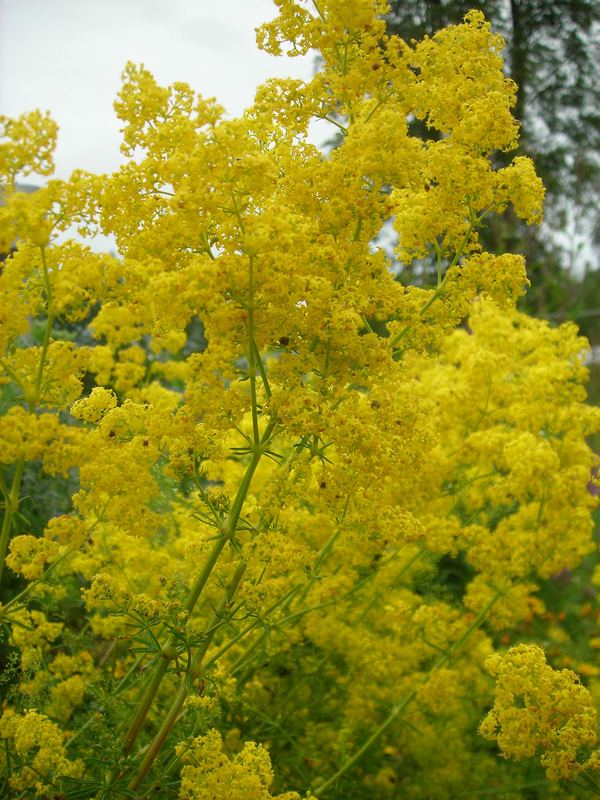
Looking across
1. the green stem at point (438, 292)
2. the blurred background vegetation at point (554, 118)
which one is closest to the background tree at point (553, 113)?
the blurred background vegetation at point (554, 118)

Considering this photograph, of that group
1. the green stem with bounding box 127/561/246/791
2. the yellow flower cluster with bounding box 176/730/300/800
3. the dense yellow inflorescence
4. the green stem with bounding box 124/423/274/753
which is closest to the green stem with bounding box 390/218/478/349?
the dense yellow inflorescence

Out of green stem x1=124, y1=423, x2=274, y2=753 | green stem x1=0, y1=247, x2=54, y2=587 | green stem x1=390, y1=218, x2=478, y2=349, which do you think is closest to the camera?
green stem x1=0, y1=247, x2=54, y2=587

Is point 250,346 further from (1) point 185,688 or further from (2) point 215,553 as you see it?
(1) point 185,688

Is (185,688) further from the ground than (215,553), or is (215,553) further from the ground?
(215,553)

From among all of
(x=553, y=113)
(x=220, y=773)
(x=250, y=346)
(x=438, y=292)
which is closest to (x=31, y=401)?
(x=250, y=346)

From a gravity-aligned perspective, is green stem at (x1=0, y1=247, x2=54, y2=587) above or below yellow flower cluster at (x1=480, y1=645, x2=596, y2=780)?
above

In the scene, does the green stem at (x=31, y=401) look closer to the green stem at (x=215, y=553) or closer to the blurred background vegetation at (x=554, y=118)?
the green stem at (x=215, y=553)

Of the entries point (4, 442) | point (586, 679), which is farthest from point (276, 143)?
point (586, 679)

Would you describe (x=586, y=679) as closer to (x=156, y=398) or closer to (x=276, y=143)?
(x=156, y=398)

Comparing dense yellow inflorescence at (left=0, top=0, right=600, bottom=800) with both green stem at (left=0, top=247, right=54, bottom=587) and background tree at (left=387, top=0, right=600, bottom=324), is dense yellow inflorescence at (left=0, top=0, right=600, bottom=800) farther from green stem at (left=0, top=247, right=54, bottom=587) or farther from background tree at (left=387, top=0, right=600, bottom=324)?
background tree at (left=387, top=0, right=600, bottom=324)

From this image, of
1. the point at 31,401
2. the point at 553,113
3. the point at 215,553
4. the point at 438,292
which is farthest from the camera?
the point at 553,113

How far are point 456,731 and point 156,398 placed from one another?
7.31 ft

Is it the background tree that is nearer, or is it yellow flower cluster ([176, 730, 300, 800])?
yellow flower cluster ([176, 730, 300, 800])

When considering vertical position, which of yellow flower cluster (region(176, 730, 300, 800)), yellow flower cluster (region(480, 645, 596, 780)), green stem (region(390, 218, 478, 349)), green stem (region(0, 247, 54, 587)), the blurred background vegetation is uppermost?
the blurred background vegetation
